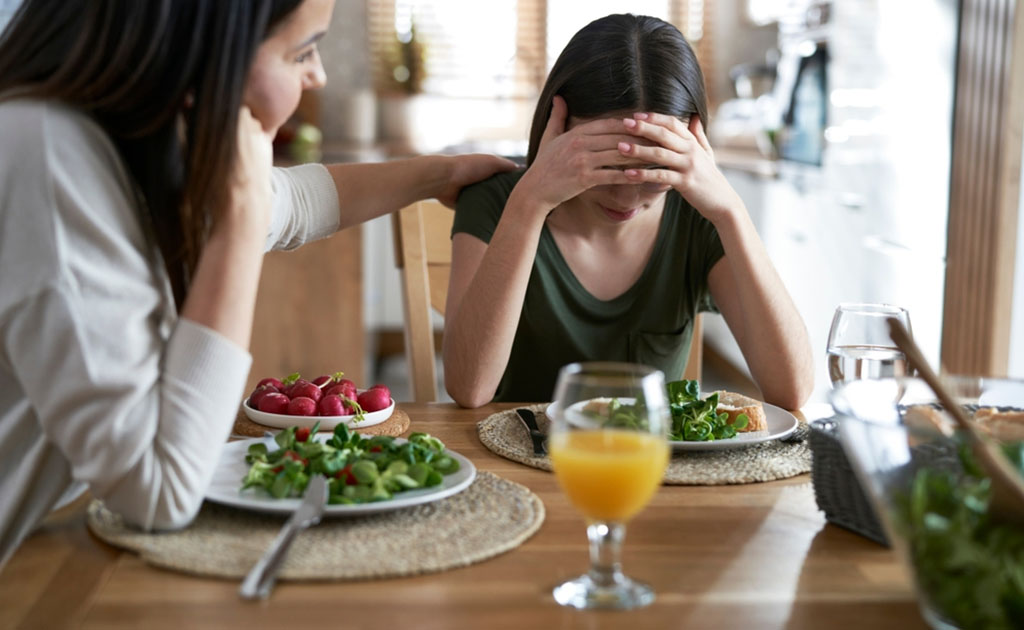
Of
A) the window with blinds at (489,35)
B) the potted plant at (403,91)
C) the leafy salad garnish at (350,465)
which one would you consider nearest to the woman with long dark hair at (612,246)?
the leafy salad garnish at (350,465)

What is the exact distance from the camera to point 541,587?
0.76 metres

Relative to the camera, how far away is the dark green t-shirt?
1598 mm

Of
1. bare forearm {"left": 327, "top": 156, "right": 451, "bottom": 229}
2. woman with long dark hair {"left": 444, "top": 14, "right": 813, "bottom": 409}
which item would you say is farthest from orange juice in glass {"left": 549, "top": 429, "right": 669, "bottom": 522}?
bare forearm {"left": 327, "top": 156, "right": 451, "bottom": 229}

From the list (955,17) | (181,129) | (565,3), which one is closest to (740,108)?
(565,3)

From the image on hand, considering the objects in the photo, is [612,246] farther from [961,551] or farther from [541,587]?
[961,551]

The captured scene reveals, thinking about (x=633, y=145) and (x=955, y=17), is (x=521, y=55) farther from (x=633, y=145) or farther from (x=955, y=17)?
(x=633, y=145)

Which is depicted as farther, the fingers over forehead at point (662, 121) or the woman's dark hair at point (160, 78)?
Answer: the fingers over forehead at point (662, 121)

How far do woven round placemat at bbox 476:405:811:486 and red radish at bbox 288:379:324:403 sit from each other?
0.61 ft

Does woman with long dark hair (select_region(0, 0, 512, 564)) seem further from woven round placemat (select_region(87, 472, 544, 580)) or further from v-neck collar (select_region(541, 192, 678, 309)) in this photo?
v-neck collar (select_region(541, 192, 678, 309))

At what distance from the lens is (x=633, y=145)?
4.38 ft

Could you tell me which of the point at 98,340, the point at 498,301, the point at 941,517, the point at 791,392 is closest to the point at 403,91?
the point at 498,301

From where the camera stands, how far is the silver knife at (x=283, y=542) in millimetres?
737

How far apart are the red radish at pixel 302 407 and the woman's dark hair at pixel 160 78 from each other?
30 centimetres

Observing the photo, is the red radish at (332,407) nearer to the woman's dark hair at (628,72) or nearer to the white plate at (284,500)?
the white plate at (284,500)
